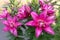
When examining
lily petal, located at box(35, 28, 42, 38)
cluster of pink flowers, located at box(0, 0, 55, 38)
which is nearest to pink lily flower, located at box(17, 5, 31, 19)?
cluster of pink flowers, located at box(0, 0, 55, 38)

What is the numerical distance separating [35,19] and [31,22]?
3 centimetres

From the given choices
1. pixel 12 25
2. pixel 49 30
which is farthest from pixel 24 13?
pixel 49 30

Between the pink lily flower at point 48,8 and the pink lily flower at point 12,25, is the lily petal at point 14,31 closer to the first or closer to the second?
the pink lily flower at point 12,25

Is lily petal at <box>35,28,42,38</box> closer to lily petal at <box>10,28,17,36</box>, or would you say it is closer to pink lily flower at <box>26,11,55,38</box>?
pink lily flower at <box>26,11,55,38</box>

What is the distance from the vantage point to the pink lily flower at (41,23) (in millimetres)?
1260

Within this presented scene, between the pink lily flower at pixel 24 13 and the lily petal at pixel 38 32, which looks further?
the pink lily flower at pixel 24 13

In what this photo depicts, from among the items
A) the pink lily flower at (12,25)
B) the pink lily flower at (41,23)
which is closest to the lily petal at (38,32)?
the pink lily flower at (41,23)

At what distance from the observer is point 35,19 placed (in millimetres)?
1280

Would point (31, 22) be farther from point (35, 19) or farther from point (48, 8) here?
point (48, 8)

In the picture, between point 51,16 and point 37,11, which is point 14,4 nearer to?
point 37,11

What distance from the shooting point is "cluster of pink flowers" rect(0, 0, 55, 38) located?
4.16 feet

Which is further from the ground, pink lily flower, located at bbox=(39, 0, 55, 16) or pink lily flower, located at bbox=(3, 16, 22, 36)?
pink lily flower, located at bbox=(39, 0, 55, 16)

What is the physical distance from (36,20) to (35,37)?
113mm

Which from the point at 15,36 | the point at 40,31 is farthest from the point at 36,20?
the point at 15,36
